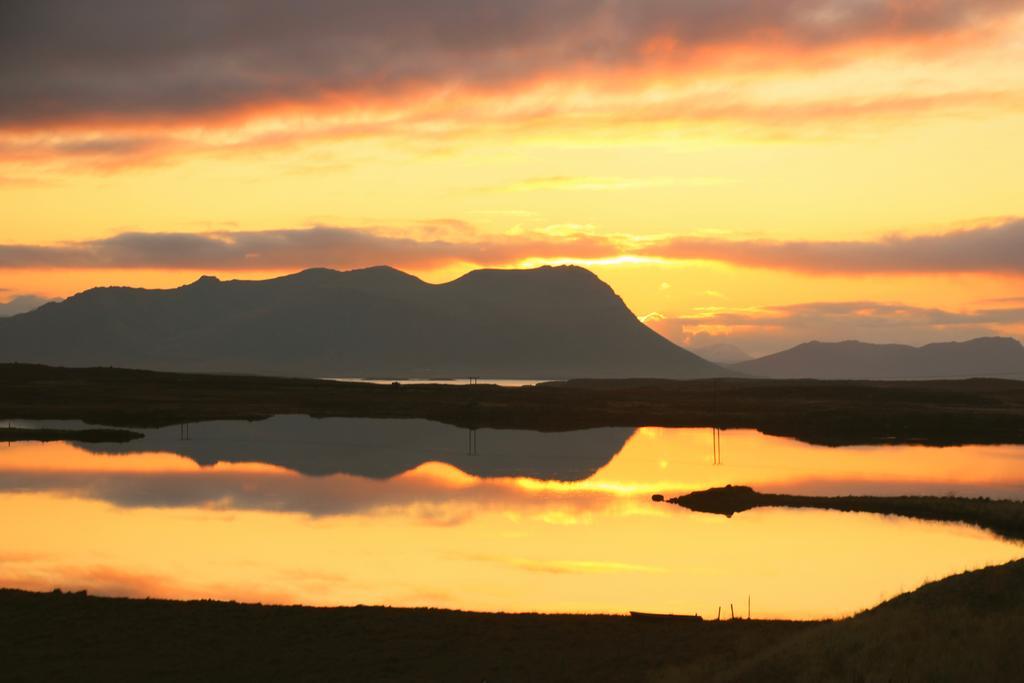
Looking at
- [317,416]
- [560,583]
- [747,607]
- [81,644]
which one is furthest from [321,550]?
[317,416]

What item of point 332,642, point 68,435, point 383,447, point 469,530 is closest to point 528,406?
point 383,447

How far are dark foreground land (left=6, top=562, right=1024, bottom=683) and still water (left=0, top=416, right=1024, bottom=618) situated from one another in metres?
3.32

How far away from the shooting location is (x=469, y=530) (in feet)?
153

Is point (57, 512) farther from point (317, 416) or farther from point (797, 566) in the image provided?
point (317, 416)

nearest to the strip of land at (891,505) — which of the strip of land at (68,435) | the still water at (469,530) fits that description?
the still water at (469,530)

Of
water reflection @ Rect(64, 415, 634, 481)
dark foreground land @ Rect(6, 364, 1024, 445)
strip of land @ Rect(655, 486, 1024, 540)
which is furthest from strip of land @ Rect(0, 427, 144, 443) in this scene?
strip of land @ Rect(655, 486, 1024, 540)

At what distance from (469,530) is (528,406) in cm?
7845

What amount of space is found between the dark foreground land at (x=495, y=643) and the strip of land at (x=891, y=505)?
24.1 meters

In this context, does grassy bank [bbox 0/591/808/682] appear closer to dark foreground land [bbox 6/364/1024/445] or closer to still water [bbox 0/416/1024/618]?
still water [bbox 0/416/1024/618]

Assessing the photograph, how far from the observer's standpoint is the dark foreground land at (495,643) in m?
21.8

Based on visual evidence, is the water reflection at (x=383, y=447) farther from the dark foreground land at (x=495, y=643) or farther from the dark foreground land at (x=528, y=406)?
the dark foreground land at (x=495, y=643)

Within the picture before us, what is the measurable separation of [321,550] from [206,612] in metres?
11.3

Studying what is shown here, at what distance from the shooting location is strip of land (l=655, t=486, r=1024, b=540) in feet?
160

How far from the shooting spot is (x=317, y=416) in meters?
120
